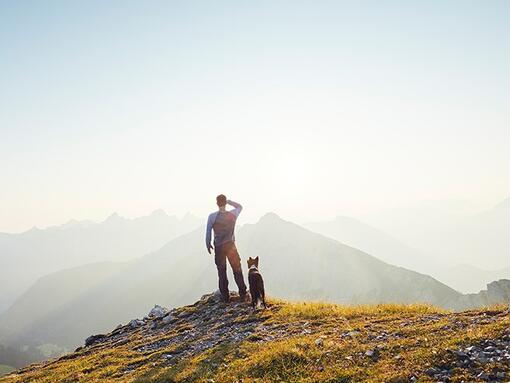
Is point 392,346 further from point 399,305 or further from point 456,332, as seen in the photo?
point 399,305

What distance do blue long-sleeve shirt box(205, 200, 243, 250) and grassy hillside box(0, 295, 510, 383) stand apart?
3682 millimetres

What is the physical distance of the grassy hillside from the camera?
8547 mm

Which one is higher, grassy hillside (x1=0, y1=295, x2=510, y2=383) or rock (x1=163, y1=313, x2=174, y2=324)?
grassy hillside (x1=0, y1=295, x2=510, y2=383)

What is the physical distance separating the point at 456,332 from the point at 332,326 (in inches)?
184

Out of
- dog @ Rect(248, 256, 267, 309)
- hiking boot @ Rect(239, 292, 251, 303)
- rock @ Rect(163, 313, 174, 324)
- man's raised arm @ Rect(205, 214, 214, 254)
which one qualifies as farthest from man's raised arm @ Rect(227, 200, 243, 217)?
rock @ Rect(163, 313, 174, 324)

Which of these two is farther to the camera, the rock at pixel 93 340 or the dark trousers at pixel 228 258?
the rock at pixel 93 340

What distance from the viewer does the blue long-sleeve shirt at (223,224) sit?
19469 mm

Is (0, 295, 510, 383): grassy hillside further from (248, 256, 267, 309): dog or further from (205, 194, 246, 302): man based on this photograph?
(205, 194, 246, 302): man

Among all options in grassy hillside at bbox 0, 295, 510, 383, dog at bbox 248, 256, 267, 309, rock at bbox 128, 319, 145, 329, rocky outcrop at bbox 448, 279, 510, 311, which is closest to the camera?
grassy hillside at bbox 0, 295, 510, 383

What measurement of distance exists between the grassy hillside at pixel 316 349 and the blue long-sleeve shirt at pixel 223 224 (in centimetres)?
368

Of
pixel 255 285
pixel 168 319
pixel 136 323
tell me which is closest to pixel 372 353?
pixel 255 285

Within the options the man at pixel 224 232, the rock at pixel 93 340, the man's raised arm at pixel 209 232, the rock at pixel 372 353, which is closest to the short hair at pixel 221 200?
the man at pixel 224 232

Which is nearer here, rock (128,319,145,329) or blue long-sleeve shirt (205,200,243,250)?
blue long-sleeve shirt (205,200,243,250)

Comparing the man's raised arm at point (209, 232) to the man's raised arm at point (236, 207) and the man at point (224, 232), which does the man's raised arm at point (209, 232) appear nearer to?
the man at point (224, 232)
